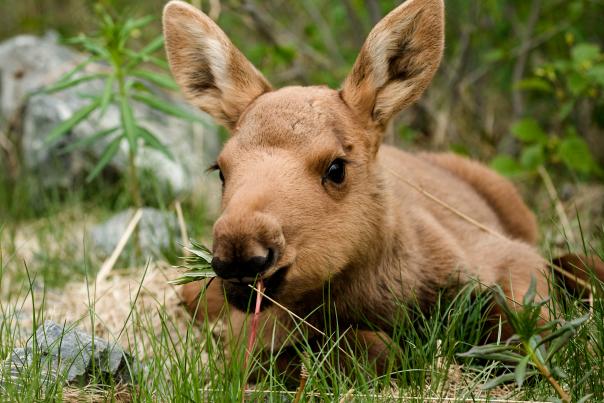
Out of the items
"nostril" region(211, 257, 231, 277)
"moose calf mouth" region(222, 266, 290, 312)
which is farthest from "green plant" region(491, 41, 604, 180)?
"nostril" region(211, 257, 231, 277)

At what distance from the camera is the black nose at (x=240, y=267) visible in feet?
9.82

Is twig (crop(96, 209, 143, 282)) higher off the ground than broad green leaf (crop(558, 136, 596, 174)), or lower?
lower

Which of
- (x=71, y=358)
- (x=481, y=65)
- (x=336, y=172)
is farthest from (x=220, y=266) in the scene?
(x=481, y=65)

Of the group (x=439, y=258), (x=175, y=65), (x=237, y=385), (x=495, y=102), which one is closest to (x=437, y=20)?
(x=439, y=258)

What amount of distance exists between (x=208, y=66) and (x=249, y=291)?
163 cm

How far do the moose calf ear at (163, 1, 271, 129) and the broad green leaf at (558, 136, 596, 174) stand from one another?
298cm

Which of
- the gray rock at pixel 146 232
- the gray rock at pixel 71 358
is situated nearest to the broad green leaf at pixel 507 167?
the gray rock at pixel 146 232

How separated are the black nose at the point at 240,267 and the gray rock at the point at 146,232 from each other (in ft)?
8.74

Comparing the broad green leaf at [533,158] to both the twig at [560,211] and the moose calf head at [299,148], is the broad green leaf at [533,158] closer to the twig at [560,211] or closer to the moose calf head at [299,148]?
the twig at [560,211]

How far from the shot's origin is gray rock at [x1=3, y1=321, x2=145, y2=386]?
3232 millimetres

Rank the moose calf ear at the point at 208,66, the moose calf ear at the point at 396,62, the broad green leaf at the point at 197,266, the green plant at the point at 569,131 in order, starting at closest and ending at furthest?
the broad green leaf at the point at 197,266
the moose calf ear at the point at 396,62
the moose calf ear at the point at 208,66
the green plant at the point at 569,131

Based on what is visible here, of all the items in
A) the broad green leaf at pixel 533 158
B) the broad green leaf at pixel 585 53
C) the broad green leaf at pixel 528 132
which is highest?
the broad green leaf at pixel 585 53

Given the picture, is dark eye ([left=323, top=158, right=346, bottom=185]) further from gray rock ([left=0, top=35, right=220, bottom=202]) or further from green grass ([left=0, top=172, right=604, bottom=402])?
gray rock ([left=0, top=35, right=220, bottom=202])

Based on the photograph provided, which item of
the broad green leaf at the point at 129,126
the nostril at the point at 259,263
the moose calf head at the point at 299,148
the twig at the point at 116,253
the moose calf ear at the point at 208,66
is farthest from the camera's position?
the broad green leaf at the point at 129,126
